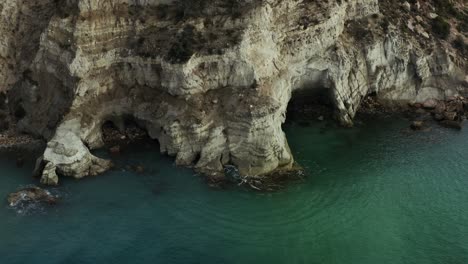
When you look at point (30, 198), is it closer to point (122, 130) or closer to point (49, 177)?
point (49, 177)

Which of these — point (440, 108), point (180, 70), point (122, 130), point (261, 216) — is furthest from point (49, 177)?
point (440, 108)

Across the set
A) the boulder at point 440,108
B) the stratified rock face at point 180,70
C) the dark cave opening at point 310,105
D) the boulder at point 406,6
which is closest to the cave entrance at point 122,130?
the stratified rock face at point 180,70

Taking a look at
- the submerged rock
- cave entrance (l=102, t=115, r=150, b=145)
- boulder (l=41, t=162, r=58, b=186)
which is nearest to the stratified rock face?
boulder (l=41, t=162, r=58, b=186)

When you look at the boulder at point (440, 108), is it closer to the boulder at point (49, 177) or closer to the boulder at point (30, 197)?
the boulder at point (49, 177)

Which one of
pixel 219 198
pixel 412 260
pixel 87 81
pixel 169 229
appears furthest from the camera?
pixel 87 81

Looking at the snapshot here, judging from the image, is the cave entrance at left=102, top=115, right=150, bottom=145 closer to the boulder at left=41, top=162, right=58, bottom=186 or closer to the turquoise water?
the turquoise water

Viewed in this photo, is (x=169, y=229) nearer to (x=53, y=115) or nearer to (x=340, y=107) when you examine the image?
(x=53, y=115)

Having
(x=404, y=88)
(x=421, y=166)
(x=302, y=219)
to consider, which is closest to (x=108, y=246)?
(x=302, y=219)
